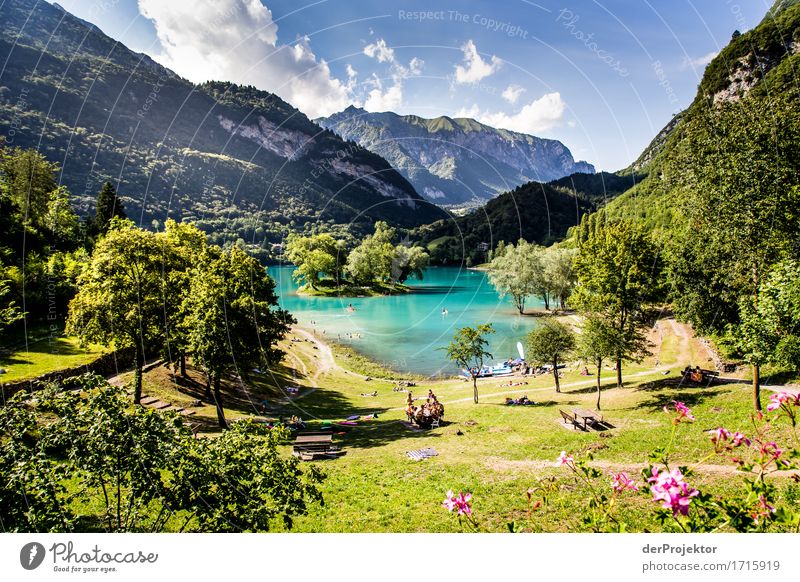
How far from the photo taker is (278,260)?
4897 inches

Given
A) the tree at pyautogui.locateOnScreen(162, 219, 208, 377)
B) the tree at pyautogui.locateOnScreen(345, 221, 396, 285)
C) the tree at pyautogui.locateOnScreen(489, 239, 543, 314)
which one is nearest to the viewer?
the tree at pyautogui.locateOnScreen(162, 219, 208, 377)

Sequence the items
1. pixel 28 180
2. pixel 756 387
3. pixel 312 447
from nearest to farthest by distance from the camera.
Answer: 1. pixel 756 387
2. pixel 312 447
3. pixel 28 180

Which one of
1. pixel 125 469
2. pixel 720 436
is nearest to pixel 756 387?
pixel 720 436

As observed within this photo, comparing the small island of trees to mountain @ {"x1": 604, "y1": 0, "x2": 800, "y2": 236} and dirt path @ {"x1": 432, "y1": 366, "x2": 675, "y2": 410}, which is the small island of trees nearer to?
mountain @ {"x1": 604, "y1": 0, "x2": 800, "y2": 236}

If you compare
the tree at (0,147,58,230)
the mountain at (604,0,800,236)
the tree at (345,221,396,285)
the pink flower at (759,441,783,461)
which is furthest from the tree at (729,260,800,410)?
the tree at (345,221,396,285)

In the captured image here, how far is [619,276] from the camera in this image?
1148 inches

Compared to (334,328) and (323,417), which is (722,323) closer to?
(323,417)

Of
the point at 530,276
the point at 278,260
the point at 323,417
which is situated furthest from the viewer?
the point at 278,260

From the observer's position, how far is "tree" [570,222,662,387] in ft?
87.5

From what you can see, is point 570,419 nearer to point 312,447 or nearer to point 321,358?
point 312,447

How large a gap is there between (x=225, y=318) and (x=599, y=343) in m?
19.8

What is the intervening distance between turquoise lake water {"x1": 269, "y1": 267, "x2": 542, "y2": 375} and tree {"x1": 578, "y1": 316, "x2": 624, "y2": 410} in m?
18.4
